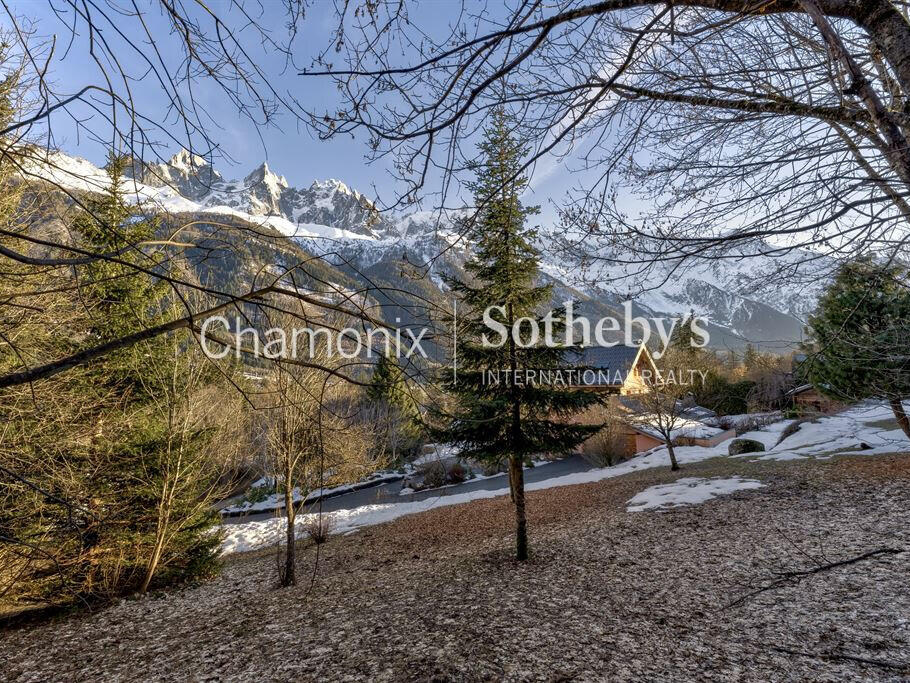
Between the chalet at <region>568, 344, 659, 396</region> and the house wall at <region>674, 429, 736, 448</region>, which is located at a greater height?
the chalet at <region>568, 344, 659, 396</region>

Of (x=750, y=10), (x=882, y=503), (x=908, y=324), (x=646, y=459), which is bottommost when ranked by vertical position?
(x=646, y=459)

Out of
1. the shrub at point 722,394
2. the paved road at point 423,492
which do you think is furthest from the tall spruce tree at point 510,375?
the shrub at point 722,394

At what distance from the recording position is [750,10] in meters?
1.58

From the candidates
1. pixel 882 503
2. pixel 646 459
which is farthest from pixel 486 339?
pixel 646 459

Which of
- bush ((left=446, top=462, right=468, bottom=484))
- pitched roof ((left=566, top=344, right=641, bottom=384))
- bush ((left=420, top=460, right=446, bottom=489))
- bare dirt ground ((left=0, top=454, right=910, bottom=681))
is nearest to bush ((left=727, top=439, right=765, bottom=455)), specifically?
bare dirt ground ((left=0, top=454, right=910, bottom=681))

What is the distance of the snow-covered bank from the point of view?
40.1 feet

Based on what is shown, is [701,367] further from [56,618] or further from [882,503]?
[56,618]

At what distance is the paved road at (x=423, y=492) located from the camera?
17.9 metres

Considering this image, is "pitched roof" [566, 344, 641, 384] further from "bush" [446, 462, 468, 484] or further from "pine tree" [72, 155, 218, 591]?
"pine tree" [72, 155, 218, 591]

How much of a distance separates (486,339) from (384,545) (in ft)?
18.6

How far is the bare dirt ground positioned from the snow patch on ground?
66 centimetres

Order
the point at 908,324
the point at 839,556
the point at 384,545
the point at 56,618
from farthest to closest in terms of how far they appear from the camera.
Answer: the point at 384,545 < the point at 56,618 < the point at 839,556 < the point at 908,324

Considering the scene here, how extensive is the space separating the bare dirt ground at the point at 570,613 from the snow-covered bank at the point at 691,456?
4.11m

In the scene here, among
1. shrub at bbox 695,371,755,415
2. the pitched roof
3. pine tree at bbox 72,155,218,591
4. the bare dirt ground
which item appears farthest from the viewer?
shrub at bbox 695,371,755,415
